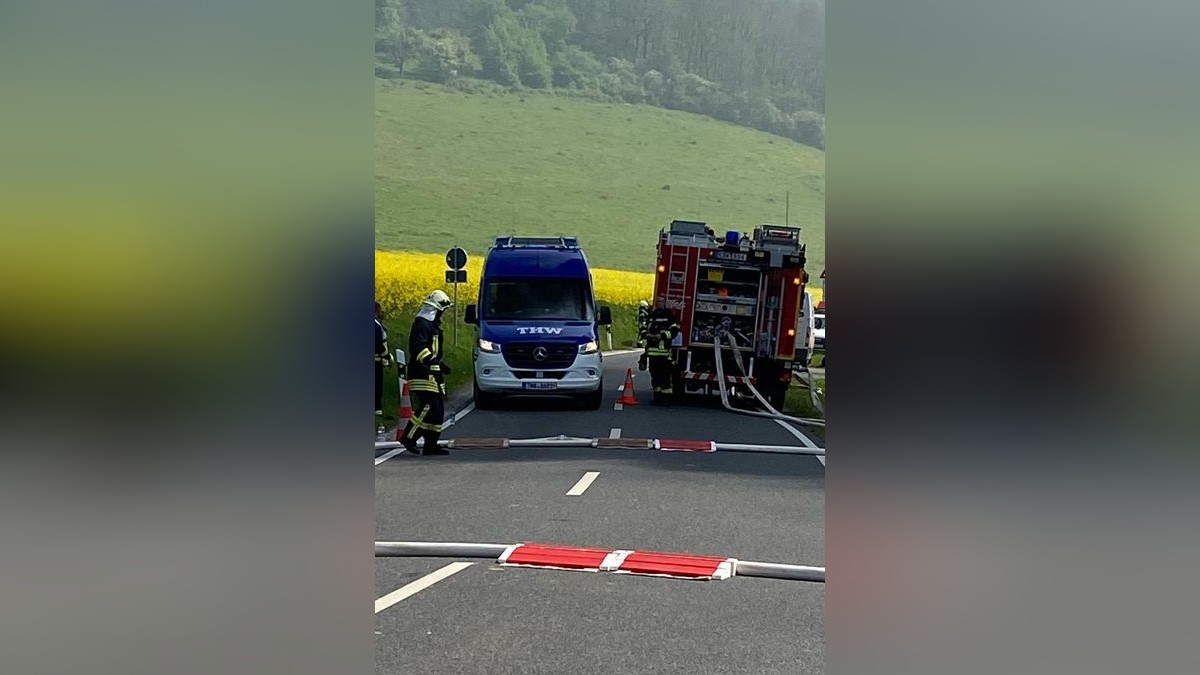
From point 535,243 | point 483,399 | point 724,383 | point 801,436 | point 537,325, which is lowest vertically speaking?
point 801,436

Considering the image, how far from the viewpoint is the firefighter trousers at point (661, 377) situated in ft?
62.4

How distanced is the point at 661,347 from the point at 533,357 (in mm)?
2263

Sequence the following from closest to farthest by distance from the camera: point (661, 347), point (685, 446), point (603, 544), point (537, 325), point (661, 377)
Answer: point (603, 544), point (685, 446), point (537, 325), point (661, 347), point (661, 377)

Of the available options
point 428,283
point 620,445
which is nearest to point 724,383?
point 620,445

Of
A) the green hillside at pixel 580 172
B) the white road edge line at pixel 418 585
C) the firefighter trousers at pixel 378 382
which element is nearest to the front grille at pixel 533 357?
the firefighter trousers at pixel 378 382

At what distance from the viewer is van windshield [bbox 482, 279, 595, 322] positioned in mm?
18547

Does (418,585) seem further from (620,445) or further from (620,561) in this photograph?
(620,445)

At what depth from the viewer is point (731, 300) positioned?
63.6ft

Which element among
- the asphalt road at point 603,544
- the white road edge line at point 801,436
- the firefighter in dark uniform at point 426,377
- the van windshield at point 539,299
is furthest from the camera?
the van windshield at point 539,299

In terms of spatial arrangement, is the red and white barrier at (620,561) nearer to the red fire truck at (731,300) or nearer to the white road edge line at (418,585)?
the white road edge line at (418,585)

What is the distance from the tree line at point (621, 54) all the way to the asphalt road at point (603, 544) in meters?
31.4
